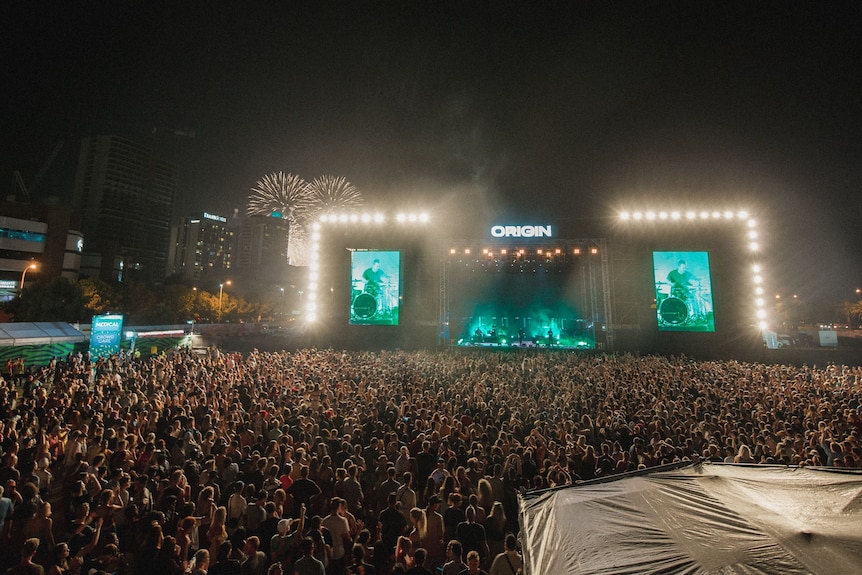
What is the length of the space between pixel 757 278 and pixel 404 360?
991 inches

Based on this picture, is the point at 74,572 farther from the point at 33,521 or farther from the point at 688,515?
the point at 688,515

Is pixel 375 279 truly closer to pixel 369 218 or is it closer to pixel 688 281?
pixel 369 218

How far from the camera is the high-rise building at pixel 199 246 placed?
5546 inches

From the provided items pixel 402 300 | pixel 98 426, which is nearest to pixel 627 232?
pixel 402 300

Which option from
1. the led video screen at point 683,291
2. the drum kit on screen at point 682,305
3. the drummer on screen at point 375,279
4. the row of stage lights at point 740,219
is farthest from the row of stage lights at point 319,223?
the drum kit on screen at point 682,305

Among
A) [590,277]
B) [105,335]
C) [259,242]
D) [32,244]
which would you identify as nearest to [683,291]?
[590,277]

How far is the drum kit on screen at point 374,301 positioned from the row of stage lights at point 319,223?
3.20 m

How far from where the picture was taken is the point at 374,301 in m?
29.9

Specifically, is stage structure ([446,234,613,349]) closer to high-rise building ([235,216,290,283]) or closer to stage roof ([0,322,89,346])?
stage roof ([0,322,89,346])

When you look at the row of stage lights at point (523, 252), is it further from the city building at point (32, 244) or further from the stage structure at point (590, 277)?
the city building at point (32, 244)

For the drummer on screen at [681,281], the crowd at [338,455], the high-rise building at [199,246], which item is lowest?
the crowd at [338,455]

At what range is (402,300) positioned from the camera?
29766mm

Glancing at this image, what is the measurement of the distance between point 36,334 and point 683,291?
38990 millimetres

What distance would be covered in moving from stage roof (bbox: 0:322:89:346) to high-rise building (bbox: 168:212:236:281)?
12612 centimetres
